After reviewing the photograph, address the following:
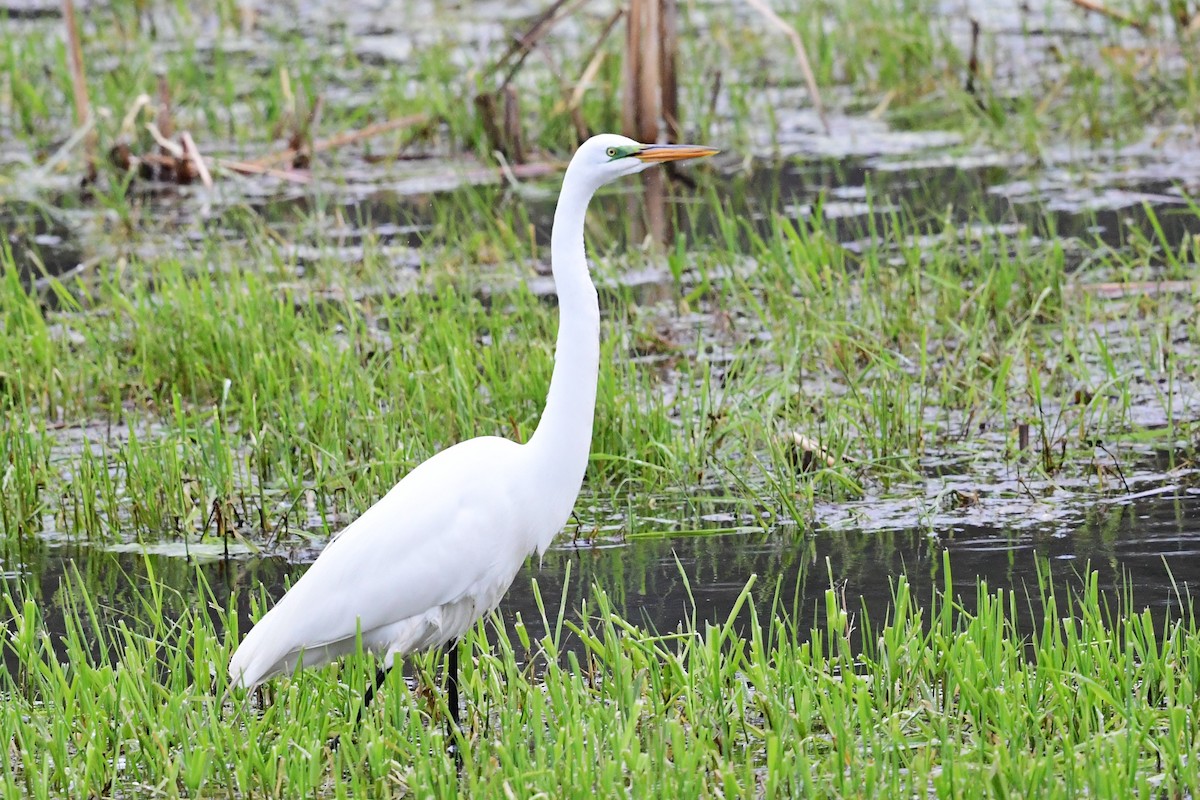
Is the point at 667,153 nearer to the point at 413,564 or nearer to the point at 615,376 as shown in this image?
the point at 413,564

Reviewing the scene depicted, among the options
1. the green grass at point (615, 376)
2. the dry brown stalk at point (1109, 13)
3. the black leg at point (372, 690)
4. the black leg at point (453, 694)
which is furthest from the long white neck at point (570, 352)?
the dry brown stalk at point (1109, 13)

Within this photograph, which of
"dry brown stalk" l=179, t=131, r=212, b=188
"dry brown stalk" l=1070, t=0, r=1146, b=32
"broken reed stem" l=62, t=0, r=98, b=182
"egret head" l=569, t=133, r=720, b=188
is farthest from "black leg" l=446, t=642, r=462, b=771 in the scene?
"dry brown stalk" l=1070, t=0, r=1146, b=32

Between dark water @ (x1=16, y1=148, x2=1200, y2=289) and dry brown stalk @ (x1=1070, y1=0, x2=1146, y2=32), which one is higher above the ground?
dry brown stalk @ (x1=1070, y1=0, x2=1146, y2=32)

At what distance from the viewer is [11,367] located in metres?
6.29

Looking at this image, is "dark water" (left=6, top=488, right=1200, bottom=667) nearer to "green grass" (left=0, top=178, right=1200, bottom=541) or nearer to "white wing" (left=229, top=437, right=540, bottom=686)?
"green grass" (left=0, top=178, right=1200, bottom=541)

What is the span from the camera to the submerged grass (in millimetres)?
3279

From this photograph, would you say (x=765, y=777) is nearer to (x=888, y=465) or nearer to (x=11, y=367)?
(x=888, y=465)

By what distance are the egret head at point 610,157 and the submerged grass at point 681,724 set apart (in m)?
0.89

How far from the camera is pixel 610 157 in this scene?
3.86 meters

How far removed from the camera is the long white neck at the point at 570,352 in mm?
3816

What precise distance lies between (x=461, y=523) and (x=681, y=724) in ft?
2.04

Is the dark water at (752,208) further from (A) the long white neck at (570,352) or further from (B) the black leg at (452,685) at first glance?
(B) the black leg at (452,685)

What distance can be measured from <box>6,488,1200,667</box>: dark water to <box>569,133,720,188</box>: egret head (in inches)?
47.7

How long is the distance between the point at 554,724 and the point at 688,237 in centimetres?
515
